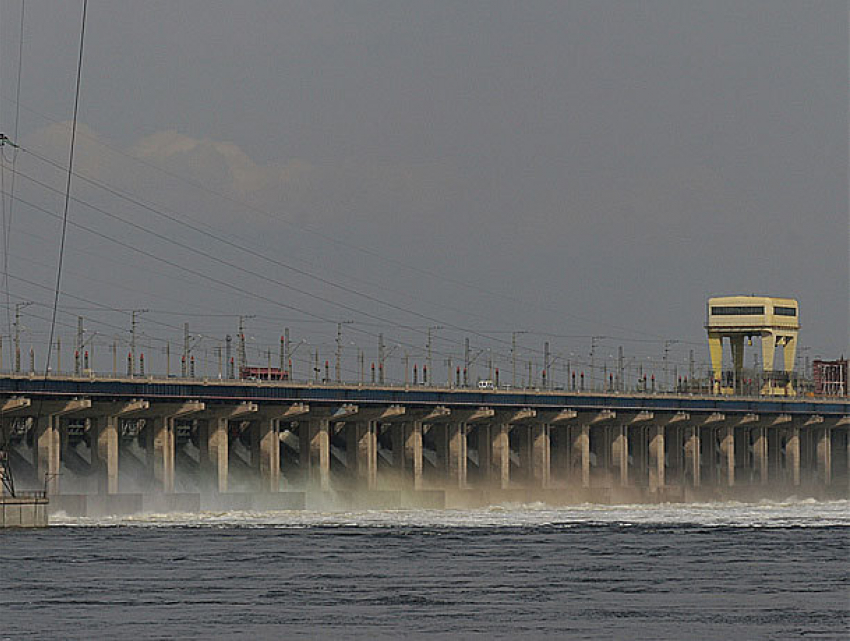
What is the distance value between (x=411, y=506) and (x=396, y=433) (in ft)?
42.3

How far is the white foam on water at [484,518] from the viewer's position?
11306cm

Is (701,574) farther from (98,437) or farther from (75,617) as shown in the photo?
(98,437)

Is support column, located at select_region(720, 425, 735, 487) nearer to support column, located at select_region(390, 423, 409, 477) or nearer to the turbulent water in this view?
support column, located at select_region(390, 423, 409, 477)

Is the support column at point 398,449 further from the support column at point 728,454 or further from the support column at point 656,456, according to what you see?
the support column at point 728,454

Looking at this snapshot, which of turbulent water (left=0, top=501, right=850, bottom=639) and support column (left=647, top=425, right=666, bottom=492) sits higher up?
support column (left=647, top=425, right=666, bottom=492)

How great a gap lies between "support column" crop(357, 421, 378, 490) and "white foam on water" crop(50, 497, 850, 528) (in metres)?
6.91

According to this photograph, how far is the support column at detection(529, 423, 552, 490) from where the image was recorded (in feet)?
545

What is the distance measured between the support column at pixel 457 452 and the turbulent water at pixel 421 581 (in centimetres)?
4565

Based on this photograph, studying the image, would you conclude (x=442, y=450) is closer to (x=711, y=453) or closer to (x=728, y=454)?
(x=728, y=454)

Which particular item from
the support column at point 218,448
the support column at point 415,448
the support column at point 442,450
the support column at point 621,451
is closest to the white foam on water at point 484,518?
the support column at point 218,448

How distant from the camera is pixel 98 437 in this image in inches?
5133

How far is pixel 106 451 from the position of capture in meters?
130

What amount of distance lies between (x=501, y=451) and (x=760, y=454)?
4395 cm

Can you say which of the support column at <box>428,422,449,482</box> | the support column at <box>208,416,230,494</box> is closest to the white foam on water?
the support column at <box>208,416,230,494</box>
